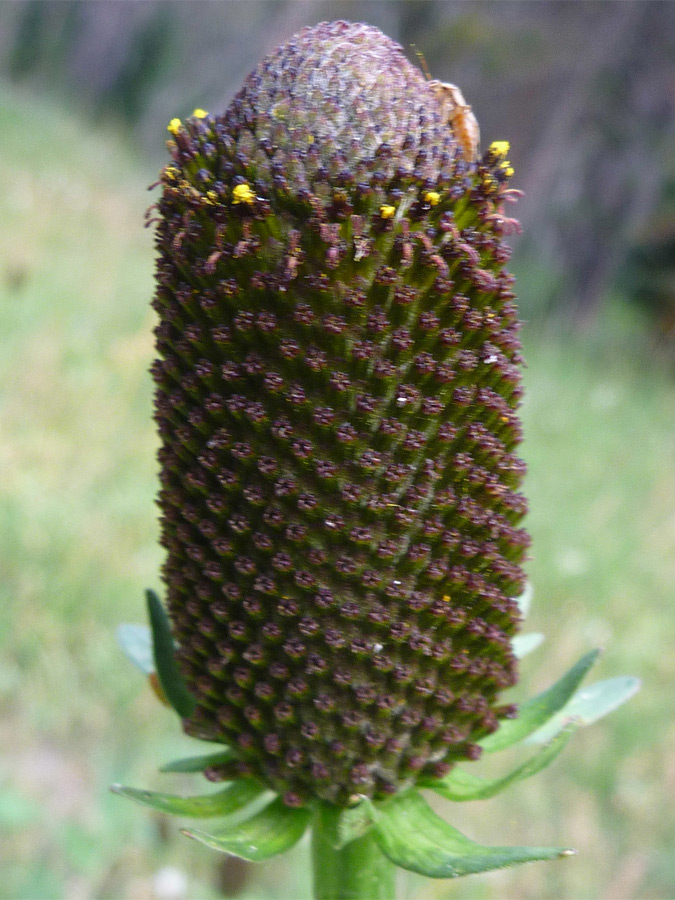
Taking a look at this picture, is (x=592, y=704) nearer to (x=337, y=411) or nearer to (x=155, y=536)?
(x=337, y=411)

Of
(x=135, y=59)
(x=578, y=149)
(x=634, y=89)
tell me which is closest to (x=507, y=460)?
(x=634, y=89)

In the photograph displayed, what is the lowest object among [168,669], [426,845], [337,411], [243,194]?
[426,845]

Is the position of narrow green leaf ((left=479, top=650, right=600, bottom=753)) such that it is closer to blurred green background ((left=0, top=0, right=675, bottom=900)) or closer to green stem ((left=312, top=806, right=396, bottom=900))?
green stem ((left=312, top=806, right=396, bottom=900))

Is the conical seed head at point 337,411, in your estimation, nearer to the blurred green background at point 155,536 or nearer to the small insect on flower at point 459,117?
the small insect on flower at point 459,117

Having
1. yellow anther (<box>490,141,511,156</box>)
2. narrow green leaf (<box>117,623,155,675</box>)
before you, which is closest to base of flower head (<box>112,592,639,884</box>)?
narrow green leaf (<box>117,623,155,675</box>)

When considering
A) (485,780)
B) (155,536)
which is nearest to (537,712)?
(485,780)

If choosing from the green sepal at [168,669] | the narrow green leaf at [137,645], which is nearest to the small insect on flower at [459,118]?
the green sepal at [168,669]

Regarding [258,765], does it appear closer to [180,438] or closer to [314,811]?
[314,811]
